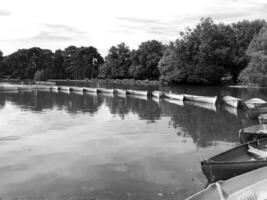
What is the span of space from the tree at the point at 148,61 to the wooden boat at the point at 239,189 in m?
90.3

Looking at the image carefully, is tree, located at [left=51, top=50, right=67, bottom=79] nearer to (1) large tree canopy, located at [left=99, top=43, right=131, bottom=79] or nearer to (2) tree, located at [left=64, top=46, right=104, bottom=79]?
(2) tree, located at [left=64, top=46, right=104, bottom=79]

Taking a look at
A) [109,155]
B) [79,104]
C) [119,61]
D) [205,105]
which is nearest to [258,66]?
A: [205,105]

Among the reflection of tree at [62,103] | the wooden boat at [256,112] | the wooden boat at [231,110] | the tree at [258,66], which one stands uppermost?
the tree at [258,66]

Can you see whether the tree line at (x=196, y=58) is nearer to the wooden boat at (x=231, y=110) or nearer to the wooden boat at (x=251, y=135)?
the wooden boat at (x=231, y=110)

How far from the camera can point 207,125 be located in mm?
22422

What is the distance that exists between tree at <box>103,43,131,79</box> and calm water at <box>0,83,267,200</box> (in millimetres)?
84195

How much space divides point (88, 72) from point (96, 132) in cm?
11190

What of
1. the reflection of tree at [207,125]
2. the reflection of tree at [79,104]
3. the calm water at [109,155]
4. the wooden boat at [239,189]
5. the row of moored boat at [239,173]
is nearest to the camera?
the wooden boat at [239,189]

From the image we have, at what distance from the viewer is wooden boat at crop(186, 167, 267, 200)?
23.8 feet

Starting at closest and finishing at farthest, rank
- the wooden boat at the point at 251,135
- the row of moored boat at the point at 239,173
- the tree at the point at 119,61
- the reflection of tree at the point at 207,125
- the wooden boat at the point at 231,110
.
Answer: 1. the row of moored boat at the point at 239,173
2. the wooden boat at the point at 251,135
3. the reflection of tree at the point at 207,125
4. the wooden boat at the point at 231,110
5. the tree at the point at 119,61

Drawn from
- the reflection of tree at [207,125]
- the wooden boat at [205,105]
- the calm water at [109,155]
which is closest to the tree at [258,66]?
the wooden boat at [205,105]

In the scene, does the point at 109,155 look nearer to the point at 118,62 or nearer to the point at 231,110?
the point at 231,110

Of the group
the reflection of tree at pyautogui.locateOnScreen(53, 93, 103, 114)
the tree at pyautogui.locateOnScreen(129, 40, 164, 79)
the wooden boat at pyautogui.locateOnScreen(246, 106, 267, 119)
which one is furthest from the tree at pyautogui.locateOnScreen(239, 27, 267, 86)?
the tree at pyautogui.locateOnScreen(129, 40, 164, 79)

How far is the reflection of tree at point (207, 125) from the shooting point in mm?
18172
